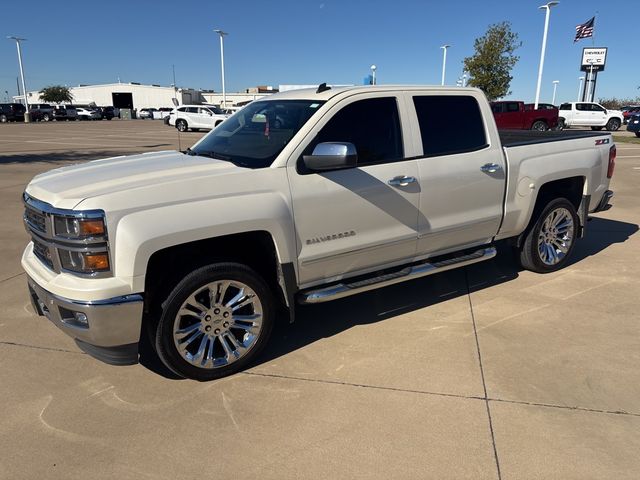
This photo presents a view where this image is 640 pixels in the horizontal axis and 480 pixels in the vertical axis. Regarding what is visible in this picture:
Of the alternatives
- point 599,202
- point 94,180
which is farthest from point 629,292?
point 94,180

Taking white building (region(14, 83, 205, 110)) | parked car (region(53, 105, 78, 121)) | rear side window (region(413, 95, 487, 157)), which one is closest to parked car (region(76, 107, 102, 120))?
parked car (region(53, 105, 78, 121))

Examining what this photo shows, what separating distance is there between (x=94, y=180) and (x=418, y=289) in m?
3.17

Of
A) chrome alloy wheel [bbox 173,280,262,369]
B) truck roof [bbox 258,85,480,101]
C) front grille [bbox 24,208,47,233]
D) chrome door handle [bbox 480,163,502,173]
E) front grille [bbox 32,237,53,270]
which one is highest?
truck roof [bbox 258,85,480,101]

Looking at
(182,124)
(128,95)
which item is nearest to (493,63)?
(182,124)

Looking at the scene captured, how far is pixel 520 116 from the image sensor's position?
75.2 feet

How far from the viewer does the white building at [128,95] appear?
3878 inches

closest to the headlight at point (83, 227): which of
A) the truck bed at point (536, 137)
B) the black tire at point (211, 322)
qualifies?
the black tire at point (211, 322)

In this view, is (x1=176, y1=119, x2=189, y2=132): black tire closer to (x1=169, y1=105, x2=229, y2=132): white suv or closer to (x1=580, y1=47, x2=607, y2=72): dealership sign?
(x1=169, y1=105, x2=229, y2=132): white suv

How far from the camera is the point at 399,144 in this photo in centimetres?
402

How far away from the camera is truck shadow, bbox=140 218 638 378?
13.1 ft

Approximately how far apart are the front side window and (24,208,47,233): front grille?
6.26 feet

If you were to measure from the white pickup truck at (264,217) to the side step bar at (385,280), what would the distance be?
2cm

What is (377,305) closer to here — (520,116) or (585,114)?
(520,116)

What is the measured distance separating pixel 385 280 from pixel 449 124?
4.95ft
